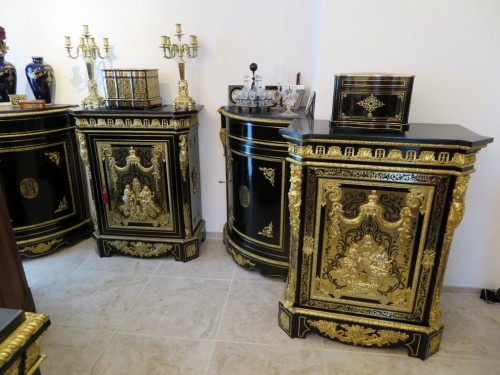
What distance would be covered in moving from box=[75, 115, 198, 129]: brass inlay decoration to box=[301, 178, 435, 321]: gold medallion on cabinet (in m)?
1.17

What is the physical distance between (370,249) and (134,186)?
170 cm

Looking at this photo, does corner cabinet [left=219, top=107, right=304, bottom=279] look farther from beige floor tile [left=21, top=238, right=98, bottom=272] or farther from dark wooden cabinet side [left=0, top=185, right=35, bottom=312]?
dark wooden cabinet side [left=0, top=185, right=35, bottom=312]

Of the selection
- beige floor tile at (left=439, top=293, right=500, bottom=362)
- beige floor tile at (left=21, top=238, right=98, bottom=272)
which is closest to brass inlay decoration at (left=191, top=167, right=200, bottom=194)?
beige floor tile at (left=21, top=238, right=98, bottom=272)

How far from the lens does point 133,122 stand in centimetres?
236

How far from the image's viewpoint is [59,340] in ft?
6.23

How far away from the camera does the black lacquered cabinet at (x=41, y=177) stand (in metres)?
2.45

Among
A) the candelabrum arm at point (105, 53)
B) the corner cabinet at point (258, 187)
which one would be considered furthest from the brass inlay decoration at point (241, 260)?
the candelabrum arm at point (105, 53)

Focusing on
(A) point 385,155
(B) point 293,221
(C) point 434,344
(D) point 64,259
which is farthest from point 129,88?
(C) point 434,344

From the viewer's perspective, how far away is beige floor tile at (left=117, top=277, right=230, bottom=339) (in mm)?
1980

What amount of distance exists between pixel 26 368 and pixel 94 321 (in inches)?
56.0

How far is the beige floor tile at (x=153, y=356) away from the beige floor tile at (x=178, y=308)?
0.06 m

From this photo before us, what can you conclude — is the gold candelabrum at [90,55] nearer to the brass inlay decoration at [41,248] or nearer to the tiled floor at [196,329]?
the brass inlay decoration at [41,248]

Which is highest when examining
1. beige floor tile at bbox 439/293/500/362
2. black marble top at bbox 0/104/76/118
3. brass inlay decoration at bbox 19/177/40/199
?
black marble top at bbox 0/104/76/118

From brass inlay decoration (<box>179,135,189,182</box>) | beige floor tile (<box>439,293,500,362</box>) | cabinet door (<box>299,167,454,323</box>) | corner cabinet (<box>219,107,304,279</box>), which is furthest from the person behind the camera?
brass inlay decoration (<box>179,135,189,182</box>)
